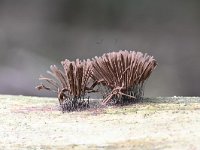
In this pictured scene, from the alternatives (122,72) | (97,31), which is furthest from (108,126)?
(97,31)

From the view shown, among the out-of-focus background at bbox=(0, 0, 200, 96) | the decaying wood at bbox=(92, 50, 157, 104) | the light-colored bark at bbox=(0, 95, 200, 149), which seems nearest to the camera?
the light-colored bark at bbox=(0, 95, 200, 149)

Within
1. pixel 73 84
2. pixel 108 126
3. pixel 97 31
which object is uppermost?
pixel 97 31

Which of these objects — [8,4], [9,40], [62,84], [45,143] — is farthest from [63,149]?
[8,4]

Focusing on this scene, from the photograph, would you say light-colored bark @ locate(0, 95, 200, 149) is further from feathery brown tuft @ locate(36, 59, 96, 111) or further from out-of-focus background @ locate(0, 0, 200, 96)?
out-of-focus background @ locate(0, 0, 200, 96)

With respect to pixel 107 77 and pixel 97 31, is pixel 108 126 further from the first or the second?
pixel 97 31

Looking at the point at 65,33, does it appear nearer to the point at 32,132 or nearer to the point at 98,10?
the point at 98,10

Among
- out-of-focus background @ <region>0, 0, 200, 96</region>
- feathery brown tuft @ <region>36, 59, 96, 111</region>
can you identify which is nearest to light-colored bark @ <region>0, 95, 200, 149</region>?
feathery brown tuft @ <region>36, 59, 96, 111</region>

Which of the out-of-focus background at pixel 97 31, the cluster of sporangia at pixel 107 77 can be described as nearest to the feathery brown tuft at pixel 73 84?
the cluster of sporangia at pixel 107 77
